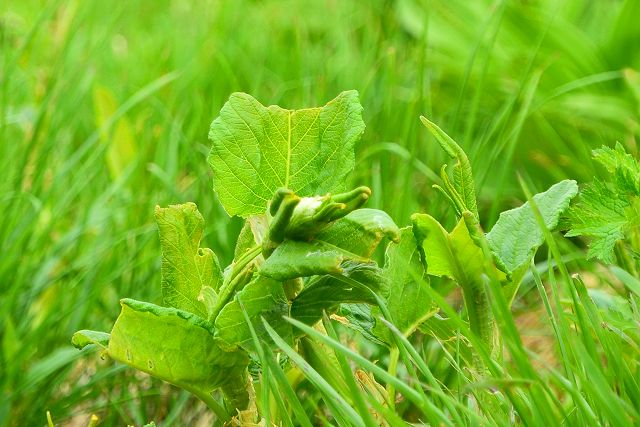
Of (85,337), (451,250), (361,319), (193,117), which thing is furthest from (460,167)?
(193,117)

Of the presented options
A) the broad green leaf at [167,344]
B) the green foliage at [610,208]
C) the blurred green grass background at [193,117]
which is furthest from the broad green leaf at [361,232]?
the blurred green grass background at [193,117]

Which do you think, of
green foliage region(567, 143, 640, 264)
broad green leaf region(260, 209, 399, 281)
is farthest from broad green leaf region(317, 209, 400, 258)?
green foliage region(567, 143, 640, 264)

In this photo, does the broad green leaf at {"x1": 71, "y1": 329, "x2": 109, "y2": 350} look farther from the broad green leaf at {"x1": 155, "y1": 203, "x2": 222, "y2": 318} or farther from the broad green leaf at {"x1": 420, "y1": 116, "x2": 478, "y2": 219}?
the broad green leaf at {"x1": 420, "y1": 116, "x2": 478, "y2": 219}

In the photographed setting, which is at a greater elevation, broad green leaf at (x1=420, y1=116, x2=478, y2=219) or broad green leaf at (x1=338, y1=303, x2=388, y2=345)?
broad green leaf at (x1=420, y1=116, x2=478, y2=219)

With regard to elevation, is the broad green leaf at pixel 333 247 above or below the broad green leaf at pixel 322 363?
above

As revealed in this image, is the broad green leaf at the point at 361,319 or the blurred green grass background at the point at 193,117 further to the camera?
the blurred green grass background at the point at 193,117

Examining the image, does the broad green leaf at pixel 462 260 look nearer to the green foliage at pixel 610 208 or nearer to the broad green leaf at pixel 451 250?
the broad green leaf at pixel 451 250

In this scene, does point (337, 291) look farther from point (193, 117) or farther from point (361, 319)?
point (193, 117)
